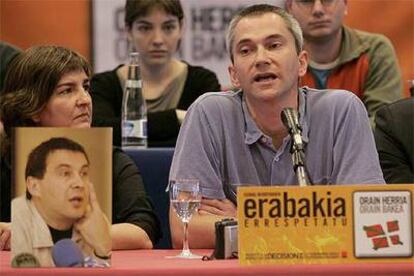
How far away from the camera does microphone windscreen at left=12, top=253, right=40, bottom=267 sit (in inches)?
73.3

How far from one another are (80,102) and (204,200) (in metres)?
0.42

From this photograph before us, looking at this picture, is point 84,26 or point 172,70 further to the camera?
point 84,26

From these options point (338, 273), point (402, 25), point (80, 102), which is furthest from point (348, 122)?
point (402, 25)

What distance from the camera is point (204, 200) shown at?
105 inches

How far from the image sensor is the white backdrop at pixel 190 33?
188 inches

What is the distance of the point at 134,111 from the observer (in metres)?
4.01

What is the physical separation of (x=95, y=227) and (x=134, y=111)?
7.03ft

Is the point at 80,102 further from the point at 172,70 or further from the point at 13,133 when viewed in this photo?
the point at 172,70

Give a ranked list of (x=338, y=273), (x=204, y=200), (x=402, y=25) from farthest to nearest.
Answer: (x=402, y=25) → (x=204, y=200) → (x=338, y=273)

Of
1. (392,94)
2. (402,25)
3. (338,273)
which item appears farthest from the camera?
(402,25)

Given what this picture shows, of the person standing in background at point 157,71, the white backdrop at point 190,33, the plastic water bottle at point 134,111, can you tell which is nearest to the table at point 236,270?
the plastic water bottle at point 134,111

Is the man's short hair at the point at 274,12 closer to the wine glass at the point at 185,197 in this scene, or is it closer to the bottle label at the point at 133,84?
the wine glass at the point at 185,197

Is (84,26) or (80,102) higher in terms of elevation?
(84,26)

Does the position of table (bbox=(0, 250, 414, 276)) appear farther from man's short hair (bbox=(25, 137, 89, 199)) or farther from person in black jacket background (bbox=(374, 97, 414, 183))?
person in black jacket background (bbox=(374, 97, 414, 183))
